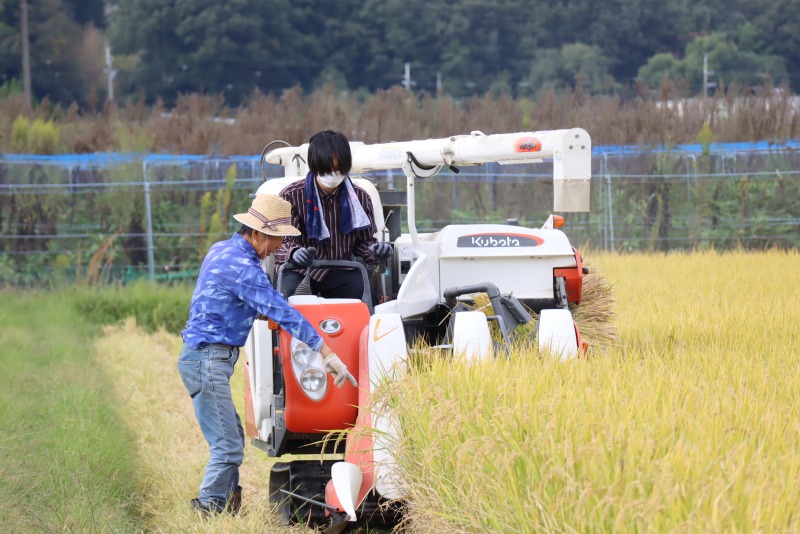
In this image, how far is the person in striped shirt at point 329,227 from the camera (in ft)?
25.0

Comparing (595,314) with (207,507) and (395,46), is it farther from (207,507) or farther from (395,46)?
(395,46)

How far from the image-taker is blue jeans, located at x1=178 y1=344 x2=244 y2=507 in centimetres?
696

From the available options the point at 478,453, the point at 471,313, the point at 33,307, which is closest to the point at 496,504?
the point at 478,453

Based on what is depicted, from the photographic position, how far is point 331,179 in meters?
7.56

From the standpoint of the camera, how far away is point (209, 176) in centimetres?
2169

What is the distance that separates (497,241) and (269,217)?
6.33 feet

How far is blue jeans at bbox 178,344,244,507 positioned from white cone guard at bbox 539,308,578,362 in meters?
1.83

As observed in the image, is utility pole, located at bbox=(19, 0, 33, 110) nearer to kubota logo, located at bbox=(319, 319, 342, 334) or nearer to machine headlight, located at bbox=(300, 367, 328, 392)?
kubota logo, located at bbox=(319, 319, 342, 334)

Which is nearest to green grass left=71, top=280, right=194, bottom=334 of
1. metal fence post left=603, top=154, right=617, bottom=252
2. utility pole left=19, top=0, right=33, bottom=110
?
metal fence post left=603, top=154, right=617, bottom=252

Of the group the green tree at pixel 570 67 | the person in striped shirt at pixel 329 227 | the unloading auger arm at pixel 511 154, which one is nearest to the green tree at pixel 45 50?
the green tree at pixel 570 67

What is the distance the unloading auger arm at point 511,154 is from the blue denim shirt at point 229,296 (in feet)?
4.59

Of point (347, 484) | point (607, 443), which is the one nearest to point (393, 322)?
point (347, 484)

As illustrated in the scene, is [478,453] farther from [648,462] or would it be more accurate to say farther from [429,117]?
[429,117]

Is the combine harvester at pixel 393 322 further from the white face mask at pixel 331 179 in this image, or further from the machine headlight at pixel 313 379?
the white face mask at pixel 331 179
